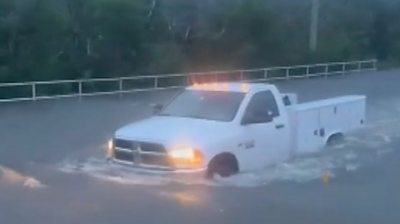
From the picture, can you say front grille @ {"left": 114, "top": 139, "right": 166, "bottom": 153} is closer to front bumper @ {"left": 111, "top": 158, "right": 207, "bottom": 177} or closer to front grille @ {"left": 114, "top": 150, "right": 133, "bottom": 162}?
front grille @ {"left": 114, "top": 150, "right": 133, "bottom": 162}

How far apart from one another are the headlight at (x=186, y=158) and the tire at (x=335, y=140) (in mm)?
5126

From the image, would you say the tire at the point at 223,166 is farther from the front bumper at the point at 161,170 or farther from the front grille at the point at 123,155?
the front grille at the point at 123,155

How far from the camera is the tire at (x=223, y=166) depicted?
15.5 m

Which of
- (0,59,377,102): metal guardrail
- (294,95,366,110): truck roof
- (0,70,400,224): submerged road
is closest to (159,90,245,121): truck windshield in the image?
(0,70,400,224): submerged road

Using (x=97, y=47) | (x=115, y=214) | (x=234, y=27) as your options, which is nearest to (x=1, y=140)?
(x=115, y=214)

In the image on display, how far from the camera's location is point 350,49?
62969mm

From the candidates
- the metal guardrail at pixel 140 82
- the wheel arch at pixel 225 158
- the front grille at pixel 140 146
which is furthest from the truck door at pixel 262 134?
the metal guardrail at pixel 140 82

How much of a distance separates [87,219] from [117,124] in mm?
14686

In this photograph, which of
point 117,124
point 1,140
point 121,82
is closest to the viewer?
point 1,140

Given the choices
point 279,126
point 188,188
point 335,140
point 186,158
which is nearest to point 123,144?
point 186,158

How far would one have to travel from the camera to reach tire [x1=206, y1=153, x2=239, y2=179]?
15461 mm

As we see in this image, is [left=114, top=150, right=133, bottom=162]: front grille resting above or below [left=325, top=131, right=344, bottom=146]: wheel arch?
above

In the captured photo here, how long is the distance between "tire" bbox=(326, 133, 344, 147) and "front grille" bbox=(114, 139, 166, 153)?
5.24 metres

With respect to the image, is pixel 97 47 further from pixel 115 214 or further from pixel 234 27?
pixel 115 214
